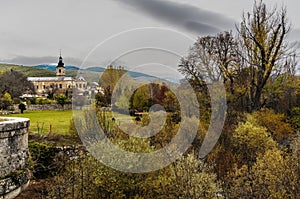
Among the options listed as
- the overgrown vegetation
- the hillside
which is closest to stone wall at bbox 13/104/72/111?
the overgrown vegetation

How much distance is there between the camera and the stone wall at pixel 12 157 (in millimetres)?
13739

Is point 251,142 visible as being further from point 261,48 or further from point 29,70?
point 29,70

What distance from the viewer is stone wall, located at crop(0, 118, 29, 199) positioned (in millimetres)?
13739

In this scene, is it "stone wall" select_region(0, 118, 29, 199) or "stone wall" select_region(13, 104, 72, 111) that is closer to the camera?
"stone wall" select_region(0, 118, 29, 199)

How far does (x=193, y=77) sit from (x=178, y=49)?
6.33m

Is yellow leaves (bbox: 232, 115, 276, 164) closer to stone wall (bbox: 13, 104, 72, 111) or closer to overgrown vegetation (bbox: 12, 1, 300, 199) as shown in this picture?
overgrown vegetation (bbox: 12, 1, 300, 199)

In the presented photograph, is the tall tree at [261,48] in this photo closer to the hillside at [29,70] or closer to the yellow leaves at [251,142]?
the yellow leaves at [251,142]

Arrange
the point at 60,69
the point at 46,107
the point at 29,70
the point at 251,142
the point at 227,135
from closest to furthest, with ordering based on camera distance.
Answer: the point at 251,142, the point at 227,135, the point at 46,107, the point at 60,69, the point at 29,70

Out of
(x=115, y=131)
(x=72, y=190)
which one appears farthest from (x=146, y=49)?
(x=72, y=190)

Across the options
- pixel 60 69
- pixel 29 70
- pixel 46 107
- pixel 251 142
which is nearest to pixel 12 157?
pixel 251 142

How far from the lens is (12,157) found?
1424 cm

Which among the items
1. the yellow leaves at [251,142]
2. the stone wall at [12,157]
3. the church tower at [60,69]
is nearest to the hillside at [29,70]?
the church tower at [60,69]

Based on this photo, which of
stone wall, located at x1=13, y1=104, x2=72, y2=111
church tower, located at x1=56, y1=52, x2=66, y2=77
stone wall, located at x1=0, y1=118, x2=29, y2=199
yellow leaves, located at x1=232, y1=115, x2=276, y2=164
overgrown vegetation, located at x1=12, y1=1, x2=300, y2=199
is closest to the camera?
overgrown vegetation, located at x1=12, y1=1, x2=300, y2=199

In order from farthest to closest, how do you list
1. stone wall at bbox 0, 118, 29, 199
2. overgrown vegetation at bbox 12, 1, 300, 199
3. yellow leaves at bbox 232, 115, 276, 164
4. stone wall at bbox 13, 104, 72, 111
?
1. stone wall at bbox 13, 104, 72, 111
2. yellow leaves at bbox 232, 115, 276, 164
3. stone wall at bbox 0, 118, 29, 199
4. overgrown vegetation at bbox 12, 1, 300, 199
